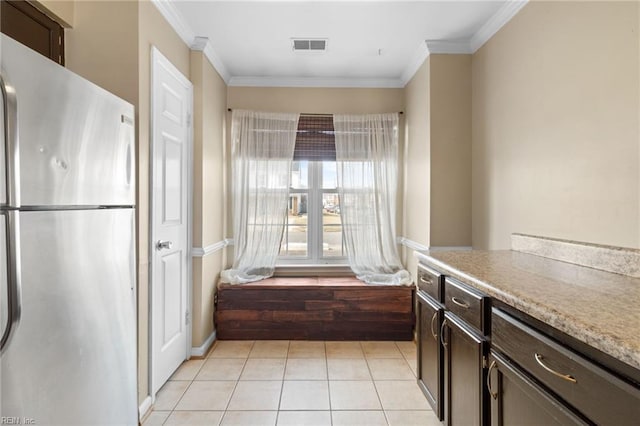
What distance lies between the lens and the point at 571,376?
874 millimetres

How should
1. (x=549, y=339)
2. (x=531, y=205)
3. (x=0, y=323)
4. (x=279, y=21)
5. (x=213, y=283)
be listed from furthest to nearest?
(x=213, y=283) < (x=279, y=21) < (x=531, y=205) < (x=549, y=339) < (x=0, y=323)

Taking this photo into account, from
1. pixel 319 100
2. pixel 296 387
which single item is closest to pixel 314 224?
pixel 319 100

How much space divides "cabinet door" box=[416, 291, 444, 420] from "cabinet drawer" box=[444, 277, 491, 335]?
0.14 meters

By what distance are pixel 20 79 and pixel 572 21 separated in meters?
2.32

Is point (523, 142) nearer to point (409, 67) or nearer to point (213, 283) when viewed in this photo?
point (409, 67)

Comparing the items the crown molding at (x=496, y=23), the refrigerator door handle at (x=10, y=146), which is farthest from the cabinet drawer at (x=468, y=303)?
the crown molding at (x=496, y=23)

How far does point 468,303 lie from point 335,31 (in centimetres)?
213

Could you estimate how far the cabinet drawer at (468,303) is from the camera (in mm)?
1308

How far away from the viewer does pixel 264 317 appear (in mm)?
3084

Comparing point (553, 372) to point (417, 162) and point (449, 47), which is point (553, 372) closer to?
point (417, 162)

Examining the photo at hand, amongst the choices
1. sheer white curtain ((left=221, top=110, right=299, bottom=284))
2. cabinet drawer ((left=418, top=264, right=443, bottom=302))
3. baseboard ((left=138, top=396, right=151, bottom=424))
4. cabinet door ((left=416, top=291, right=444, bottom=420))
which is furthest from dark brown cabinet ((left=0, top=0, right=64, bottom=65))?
cabinet door ((left=416, top=291, right=444, bottom=420))

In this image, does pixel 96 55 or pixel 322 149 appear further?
pixel 322 149

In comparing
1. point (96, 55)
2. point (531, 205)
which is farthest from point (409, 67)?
point (96, 55)

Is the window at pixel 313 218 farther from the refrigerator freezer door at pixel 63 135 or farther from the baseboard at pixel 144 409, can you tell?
the refrigerator freezer door at pixel 63 135
